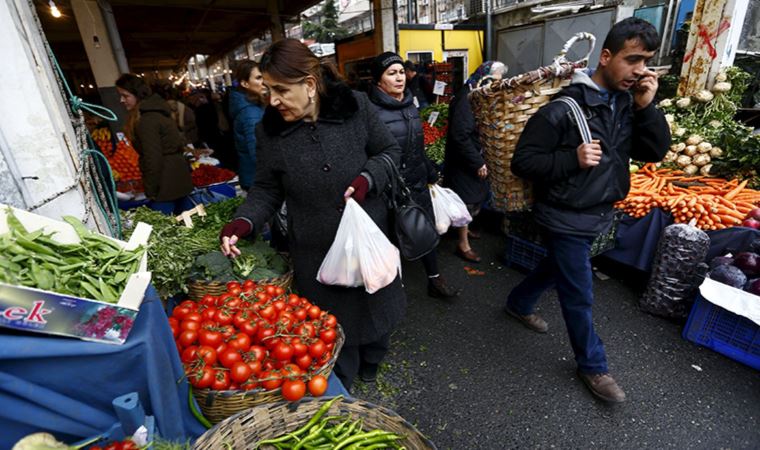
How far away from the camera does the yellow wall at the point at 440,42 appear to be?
10086mm

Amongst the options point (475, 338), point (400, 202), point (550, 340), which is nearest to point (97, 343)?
point (400, 202)

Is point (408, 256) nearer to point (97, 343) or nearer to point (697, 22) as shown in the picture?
point (97, 343)

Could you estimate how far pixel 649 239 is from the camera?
3488mm

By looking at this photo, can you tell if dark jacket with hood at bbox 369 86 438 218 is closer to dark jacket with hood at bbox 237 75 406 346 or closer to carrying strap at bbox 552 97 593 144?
dark jacket with hood at bbox 237 75 406 346

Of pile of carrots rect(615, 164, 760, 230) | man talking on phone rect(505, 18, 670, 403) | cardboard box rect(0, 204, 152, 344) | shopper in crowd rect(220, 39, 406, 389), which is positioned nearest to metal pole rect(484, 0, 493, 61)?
pile of carrots rect(615, 164, 760, 230)

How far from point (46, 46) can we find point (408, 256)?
218cm

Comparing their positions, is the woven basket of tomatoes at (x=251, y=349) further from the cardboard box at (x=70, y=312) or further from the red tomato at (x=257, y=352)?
the cardboard box at (x=70, y=312)

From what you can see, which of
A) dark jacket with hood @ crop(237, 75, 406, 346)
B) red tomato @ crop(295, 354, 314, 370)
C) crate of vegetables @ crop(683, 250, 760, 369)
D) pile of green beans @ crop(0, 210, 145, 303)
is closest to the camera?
pile of green beans @ crop(0, 210, 145, 303)

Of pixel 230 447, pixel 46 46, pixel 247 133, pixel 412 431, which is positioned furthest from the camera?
pixel 247 133

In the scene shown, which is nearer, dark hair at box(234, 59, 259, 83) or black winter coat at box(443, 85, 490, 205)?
dark hair at box(234, 59, 259, 83)

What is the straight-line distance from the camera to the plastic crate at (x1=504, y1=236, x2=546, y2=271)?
395 cm

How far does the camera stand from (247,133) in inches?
154

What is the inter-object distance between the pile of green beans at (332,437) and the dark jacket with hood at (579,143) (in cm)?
157

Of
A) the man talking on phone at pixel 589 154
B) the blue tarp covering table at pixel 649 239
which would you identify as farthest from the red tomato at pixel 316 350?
the blue tarp covering table at pixel 649 239
